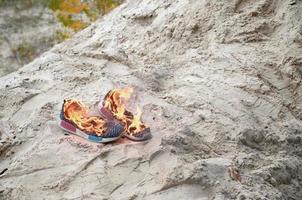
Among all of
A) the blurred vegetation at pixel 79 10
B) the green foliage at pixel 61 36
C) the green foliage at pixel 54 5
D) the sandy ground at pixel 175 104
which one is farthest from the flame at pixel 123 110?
the green foliage at pixel 54 5

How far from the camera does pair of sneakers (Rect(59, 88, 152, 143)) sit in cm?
389

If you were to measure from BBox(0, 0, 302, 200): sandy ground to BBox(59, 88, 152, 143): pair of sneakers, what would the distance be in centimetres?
8

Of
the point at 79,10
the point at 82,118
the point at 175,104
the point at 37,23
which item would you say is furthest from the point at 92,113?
the point at 37,23

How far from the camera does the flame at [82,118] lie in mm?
3957

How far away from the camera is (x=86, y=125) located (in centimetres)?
400

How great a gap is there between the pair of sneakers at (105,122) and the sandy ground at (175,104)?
0.25ft

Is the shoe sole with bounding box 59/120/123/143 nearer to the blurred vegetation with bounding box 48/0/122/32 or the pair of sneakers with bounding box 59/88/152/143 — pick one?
the pair of sneakers with bounding box 59/88/152/143

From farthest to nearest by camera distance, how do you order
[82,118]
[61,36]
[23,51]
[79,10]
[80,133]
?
[79,10] < [61,36] < [23,51] < [82,118] < [80,133]

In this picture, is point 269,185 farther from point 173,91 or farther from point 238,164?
point 173,91

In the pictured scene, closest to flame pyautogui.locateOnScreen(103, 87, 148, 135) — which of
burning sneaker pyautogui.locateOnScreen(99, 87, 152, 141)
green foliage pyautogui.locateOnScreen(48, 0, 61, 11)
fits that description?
burning sneaker pyautogui.locateOnScreen(99, 87, 152, 141)

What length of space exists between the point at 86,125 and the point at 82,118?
10cm

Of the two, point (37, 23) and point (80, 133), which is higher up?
point (37, 23)

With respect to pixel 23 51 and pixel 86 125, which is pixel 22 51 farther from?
pixel 86 125

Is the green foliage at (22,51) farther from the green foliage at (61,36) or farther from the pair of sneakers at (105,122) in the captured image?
the pair of sneakers at (105,122)
